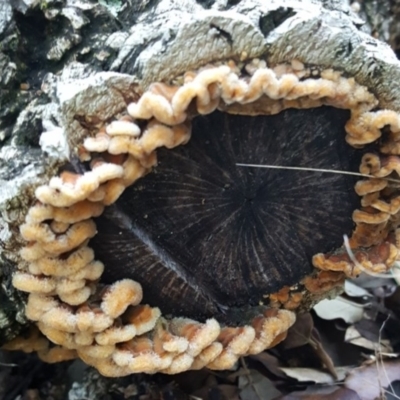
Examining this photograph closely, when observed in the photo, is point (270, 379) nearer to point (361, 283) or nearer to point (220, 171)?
point (361, 283)

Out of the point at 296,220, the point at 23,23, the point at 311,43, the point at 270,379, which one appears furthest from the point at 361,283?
the point at 23,23

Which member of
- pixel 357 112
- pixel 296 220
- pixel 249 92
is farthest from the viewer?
pixel 296 220

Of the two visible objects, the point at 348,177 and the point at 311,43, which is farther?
the point at 348,177

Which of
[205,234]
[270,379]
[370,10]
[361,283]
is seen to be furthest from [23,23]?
[361,283]

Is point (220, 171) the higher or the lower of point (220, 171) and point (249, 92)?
the lower

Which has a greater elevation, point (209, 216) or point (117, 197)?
point (117, 197)

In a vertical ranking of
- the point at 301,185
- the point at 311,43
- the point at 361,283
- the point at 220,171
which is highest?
the point at 311,43

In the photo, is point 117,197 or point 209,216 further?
point 209,216

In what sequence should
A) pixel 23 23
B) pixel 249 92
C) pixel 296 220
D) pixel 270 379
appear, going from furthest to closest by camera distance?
pixel 270 379
pixel 296 220
pixel 23 23
pixel 249 92
